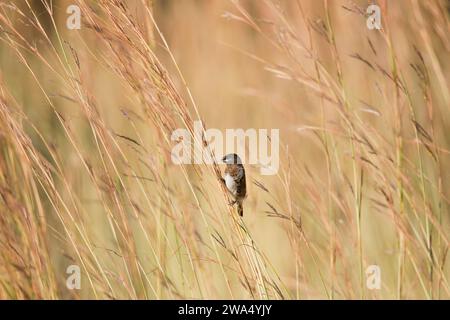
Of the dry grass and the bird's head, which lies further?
the bird's head

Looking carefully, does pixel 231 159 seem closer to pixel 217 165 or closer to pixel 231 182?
pixel 231 182

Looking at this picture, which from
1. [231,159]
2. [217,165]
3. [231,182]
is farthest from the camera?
[231,182]

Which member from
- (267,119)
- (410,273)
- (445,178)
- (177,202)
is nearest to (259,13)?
(267,119)

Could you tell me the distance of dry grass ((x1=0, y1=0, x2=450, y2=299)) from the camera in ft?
5.60

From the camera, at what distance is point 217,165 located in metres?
1.77

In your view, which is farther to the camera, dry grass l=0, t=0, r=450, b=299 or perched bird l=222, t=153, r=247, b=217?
perched bird l=222, t=153, r=247, b=217

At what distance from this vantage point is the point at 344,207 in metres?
1.77

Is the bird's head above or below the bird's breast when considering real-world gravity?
above

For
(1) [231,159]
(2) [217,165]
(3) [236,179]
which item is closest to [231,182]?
(3) [236,179]

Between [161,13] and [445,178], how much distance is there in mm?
1850

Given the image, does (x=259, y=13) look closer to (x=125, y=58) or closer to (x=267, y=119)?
(x=267, y=119)

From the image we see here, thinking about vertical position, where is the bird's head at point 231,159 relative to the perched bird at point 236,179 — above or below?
above

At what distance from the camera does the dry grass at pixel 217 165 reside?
1708 millimetres

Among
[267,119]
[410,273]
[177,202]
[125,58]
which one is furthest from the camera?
[267,119]
